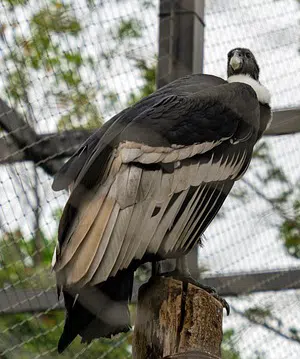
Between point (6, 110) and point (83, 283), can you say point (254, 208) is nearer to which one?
point (6, 110)

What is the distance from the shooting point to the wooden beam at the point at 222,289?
3373mm

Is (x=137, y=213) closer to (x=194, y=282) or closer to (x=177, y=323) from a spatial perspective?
(x=194, y=282)

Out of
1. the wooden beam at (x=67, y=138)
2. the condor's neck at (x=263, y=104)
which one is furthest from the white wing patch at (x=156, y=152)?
the wooden beam at (x=67, y=138)

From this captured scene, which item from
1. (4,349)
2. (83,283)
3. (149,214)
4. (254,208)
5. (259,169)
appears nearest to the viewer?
(83,283)

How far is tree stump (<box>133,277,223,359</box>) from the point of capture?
2412 millimetres

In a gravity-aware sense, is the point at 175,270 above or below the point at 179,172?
below

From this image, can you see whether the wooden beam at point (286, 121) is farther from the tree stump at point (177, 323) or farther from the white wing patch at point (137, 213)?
the tree stump at point (177, 323)

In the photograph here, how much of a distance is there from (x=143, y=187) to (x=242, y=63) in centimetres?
91

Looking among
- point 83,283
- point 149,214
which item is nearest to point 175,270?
point 149,214

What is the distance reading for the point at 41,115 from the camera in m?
3.51

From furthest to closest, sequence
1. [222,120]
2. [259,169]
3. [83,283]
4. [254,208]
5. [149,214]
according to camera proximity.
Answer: [259,169] < [254,208] < [222,120] < [149,214] < [83,283]

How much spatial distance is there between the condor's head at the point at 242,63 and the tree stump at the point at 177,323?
3.75 ft

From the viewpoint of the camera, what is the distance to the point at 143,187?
281 cm

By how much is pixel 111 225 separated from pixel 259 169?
1.71 m
